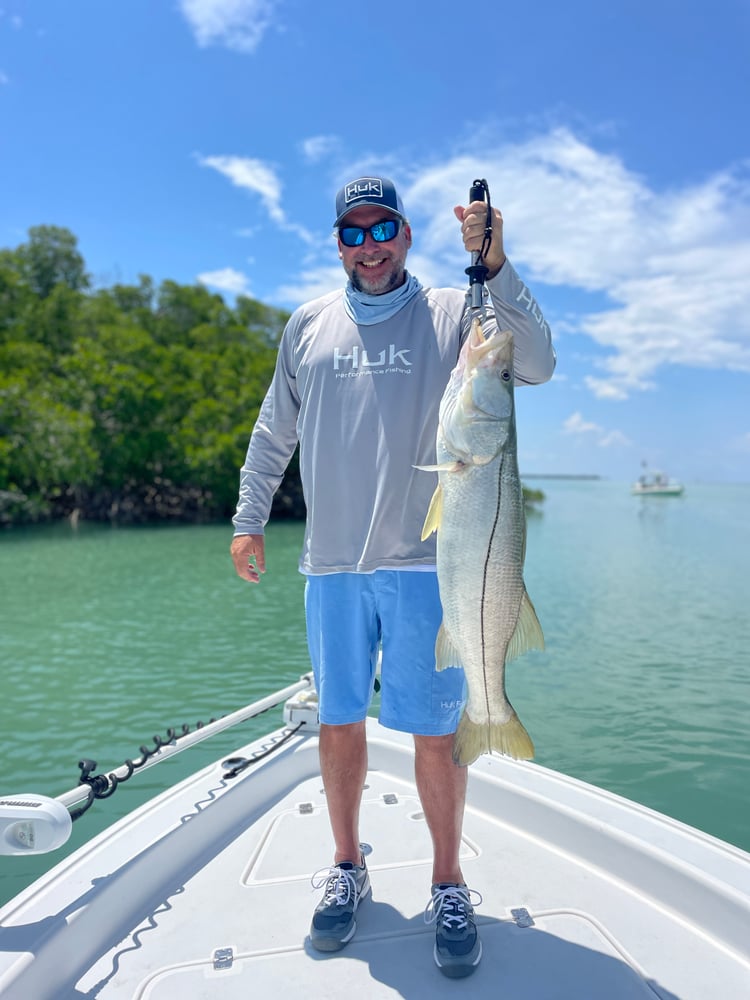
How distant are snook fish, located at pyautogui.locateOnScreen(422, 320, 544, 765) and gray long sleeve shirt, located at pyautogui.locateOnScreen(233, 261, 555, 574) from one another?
0.31 m

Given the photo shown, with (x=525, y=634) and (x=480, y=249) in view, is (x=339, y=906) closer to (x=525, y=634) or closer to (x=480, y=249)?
(x=525, y=634)

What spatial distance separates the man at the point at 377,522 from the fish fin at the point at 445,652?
0.16 m

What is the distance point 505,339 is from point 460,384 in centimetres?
20

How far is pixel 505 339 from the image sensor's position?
2234 millimetres

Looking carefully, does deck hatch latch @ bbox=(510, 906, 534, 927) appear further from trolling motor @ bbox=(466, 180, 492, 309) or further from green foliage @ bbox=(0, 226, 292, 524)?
green foliage @ bbox=(0, 226, 292, 524)

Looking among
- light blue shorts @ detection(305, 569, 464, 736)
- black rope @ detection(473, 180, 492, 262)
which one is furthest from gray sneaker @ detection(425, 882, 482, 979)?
black rope @ detection(473, 180, 492, 262)

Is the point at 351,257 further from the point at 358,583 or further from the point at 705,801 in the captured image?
the point at 705,801

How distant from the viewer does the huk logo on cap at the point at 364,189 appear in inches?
108

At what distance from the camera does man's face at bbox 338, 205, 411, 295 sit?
2806 millimetres

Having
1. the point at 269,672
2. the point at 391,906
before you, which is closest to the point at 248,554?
the point at 391,906

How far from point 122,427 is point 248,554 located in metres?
37.0

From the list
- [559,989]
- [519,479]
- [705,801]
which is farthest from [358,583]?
[705,801]

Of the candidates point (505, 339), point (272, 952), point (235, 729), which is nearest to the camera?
point (505, 339)

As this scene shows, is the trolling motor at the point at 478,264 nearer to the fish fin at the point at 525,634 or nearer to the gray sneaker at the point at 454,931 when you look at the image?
the fish fin at the point at 525,634
